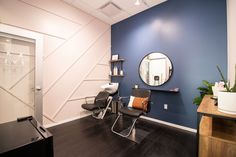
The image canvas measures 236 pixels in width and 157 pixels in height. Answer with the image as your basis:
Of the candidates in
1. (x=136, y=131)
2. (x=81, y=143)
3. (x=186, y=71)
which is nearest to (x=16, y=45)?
(x=81, y=143)

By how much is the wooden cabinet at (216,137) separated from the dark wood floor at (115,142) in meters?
0.85

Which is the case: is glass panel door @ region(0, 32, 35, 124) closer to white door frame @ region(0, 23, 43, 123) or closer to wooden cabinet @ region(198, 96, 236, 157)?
white door frame @ region(0, 23, 43, 123)

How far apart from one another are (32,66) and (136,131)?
2.78m

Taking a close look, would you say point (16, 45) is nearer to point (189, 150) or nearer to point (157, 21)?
point (157, 21)

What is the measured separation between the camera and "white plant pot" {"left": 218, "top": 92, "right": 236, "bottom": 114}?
1.04 metres

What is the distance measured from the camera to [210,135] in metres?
1.19

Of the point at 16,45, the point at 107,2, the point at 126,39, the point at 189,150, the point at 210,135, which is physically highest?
the point at 107,2

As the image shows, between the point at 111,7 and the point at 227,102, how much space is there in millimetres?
3378

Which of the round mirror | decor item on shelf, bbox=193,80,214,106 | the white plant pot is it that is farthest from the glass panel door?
decor item on shelf, bbox=193,80,214,106

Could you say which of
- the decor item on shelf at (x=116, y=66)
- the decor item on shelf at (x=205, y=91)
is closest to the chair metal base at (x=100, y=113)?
the decor item on shelf at (x=116, y=66)

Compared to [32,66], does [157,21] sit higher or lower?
higher

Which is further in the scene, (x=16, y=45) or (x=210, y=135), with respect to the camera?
(x=16, y=45)

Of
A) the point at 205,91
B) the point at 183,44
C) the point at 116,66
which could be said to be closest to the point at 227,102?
the point at 205,91

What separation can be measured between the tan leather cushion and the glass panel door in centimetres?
235
